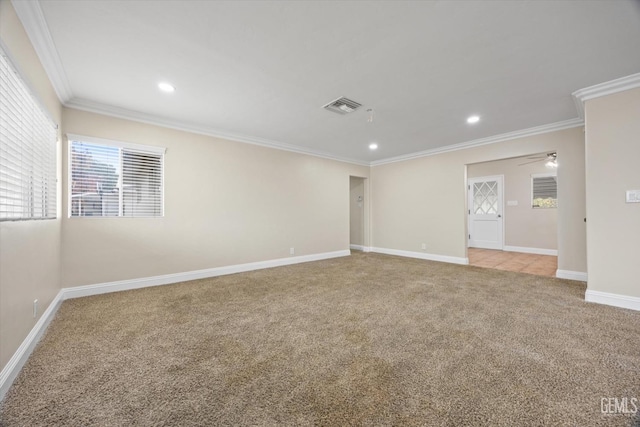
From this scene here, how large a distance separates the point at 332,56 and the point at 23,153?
2.73 meters

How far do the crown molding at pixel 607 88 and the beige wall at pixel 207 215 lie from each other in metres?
4.28

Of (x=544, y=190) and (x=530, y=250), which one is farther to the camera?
(x=530, y=250)

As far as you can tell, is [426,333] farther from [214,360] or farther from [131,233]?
[131,233]

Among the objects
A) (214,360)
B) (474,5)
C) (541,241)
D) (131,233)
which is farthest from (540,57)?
(541,241)

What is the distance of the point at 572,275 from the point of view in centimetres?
394

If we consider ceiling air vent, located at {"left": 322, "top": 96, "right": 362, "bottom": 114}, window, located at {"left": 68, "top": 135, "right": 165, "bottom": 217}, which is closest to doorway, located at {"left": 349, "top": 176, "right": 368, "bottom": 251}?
ceiling air vent, located at {"left": 322, "top": 96, "right": 362, "bottom": 114}

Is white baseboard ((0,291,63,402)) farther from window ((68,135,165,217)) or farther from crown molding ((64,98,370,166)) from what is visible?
crown molding ((64,98,370,166))

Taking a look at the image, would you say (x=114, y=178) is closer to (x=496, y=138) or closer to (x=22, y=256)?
(x=22, y=256)

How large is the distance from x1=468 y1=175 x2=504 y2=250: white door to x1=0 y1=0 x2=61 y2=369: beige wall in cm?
897

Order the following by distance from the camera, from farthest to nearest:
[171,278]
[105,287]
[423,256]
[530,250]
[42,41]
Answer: [530,250] → [423,256] → [171,278] → [105,287] → [42,41]

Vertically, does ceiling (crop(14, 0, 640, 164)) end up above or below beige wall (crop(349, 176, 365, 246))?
above

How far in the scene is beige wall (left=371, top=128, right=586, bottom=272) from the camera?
3.92 metres

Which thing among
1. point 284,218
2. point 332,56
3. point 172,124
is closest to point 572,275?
point 332,56
